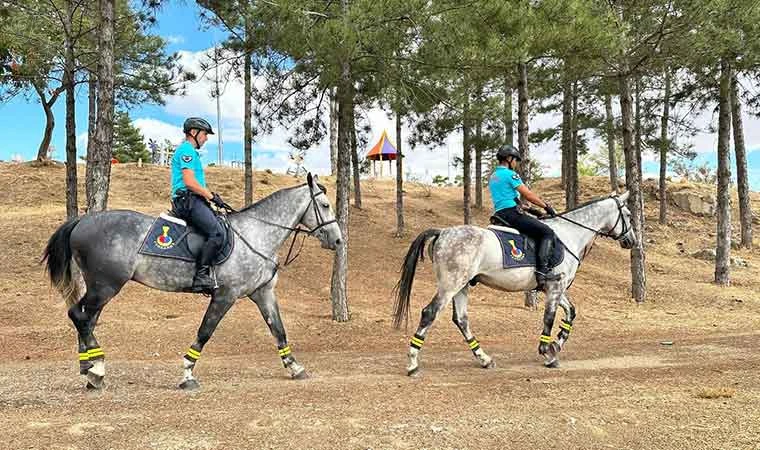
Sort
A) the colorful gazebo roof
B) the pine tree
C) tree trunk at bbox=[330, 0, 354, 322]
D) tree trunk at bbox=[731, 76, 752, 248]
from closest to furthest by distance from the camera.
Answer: tree trunk at bbox=[330, 0, 354, 322]
tree trunk at bbox=[731, 76, 752, 248]
the colorful gazebo roof
the pine tree

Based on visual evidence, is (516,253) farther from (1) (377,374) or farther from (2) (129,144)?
(2) (129,144)

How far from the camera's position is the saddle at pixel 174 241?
20.2ft

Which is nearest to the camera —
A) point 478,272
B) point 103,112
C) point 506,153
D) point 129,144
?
point 478,272

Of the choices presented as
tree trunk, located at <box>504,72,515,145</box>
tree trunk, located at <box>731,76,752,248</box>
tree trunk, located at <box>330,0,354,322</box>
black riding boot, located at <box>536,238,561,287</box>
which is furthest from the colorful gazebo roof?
black riding boot, located at <box>536,238,561,287</box>

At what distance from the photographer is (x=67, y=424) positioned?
4.75 metres

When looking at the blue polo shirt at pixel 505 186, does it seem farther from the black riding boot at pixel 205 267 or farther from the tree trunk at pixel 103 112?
the tree trunk at pixel 103 112

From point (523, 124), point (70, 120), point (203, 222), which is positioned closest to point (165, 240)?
point (203, 222)

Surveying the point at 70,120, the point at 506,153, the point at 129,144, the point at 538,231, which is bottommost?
the point at 538,231

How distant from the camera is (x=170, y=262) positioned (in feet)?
20.4

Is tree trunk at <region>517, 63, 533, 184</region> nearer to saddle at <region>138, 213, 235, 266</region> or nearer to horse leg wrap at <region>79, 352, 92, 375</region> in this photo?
saddle at <region>138, 213, 235, 266</region>

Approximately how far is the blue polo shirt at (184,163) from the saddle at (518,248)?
4.06 metres

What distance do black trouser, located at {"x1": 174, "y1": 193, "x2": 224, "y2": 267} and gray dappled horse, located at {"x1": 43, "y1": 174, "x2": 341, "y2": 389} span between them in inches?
8.4

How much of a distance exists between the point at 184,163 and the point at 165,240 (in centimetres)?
93

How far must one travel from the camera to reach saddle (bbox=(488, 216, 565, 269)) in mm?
7453
